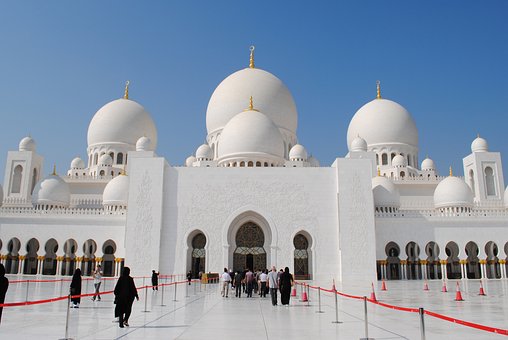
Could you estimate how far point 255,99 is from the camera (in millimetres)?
27938

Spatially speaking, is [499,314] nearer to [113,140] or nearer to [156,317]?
[156,317]

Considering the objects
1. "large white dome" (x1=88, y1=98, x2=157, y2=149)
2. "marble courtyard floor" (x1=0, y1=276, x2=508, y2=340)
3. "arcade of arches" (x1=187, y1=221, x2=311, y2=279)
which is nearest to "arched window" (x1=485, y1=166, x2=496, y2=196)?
"arcade of arches" (x1=187, y1=221, x2=311, y2=279)

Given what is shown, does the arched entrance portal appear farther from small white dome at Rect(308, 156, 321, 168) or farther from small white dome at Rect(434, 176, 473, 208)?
small white dome at Rect(434, 176, 473, 208)

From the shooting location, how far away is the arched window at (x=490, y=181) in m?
30.0

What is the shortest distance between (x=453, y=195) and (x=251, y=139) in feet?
38.1

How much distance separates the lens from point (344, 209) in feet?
69.2

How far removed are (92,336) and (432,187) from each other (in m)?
27.7

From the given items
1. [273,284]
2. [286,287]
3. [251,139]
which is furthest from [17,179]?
[286,287]

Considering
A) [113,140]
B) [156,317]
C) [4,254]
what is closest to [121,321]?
[156,317]

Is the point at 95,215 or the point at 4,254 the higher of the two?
the point at 95,215

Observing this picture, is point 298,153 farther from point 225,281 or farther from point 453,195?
point 225,281

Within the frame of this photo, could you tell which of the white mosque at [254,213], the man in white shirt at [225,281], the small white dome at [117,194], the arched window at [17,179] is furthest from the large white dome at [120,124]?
the man in white shirt at [225,281]

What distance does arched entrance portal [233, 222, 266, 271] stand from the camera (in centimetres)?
2181

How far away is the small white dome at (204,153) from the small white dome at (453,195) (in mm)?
13250
